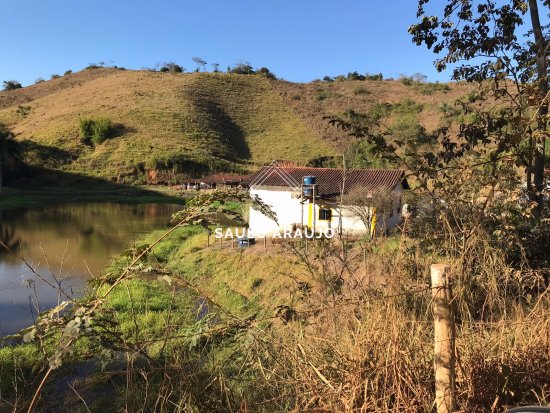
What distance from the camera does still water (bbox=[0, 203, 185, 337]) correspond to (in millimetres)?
11688

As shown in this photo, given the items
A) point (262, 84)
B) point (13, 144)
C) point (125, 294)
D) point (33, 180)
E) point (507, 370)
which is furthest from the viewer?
point (262, 84)

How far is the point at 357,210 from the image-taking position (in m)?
16.4

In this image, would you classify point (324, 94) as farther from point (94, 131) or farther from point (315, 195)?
point (315, 195)

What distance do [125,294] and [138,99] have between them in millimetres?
60073

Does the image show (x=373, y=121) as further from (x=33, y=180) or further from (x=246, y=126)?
(x=246, y=126)

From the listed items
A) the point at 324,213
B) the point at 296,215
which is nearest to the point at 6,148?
the point at 296,215

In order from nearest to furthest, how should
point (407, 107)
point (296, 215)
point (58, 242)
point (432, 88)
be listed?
point (296, 215)
point (58, 242)
point (407, 107)
point (432, 88)

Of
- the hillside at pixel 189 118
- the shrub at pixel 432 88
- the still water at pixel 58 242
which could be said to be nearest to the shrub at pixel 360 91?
the hillside at pixel 189 118

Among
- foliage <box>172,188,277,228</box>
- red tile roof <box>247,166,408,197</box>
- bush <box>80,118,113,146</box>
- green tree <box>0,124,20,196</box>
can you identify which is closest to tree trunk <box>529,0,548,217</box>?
foliage <box>172,188,277,228</box>

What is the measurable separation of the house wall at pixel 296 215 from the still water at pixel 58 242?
5582 millimetres

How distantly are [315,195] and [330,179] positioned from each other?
185cm

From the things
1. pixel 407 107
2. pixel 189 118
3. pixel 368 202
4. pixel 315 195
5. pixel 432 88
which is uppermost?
pixel 432 88

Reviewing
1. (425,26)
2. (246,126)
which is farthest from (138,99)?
(425,26)

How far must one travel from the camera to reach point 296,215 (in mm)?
18031
